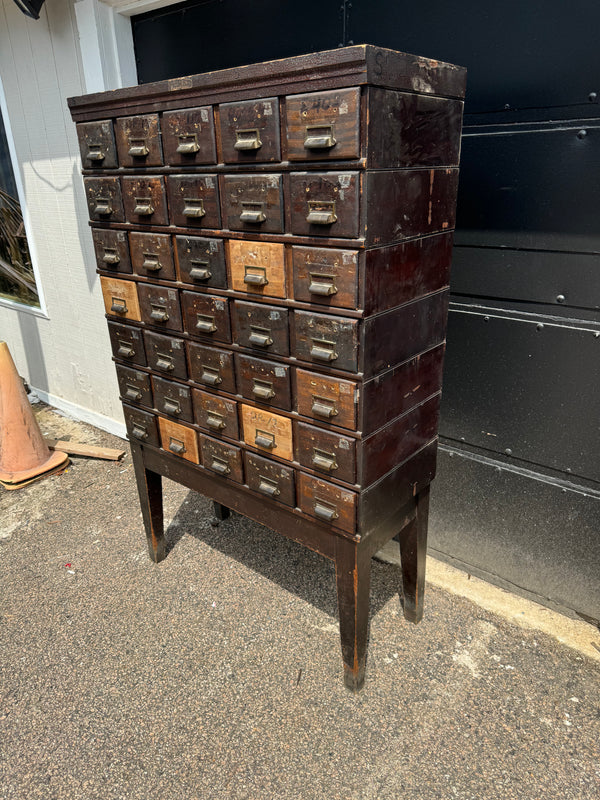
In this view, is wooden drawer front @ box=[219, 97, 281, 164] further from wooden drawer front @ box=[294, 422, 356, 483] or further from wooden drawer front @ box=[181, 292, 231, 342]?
wooden drawer front @ box=[294, 422, 356, 483]

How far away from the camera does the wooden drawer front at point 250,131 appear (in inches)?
72.9

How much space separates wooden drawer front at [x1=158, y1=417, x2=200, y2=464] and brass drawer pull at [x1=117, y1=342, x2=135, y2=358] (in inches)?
13.8

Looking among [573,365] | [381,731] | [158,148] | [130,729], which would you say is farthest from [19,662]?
[573,365]

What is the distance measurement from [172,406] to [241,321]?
0.68m

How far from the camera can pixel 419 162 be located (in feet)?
6.31

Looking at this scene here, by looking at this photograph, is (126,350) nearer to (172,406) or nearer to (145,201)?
(172,406)

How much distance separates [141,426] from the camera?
2.91 meters

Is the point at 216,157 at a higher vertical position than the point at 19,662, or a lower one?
higher

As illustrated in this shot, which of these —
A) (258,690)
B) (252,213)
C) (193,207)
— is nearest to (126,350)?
(193,207)

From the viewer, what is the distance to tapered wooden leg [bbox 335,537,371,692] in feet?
7.30

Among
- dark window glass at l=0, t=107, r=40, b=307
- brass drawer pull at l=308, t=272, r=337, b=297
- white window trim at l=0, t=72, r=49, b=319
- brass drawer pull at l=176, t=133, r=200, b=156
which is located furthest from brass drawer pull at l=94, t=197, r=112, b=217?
dark window glass at l=0, t=107, r=40, b=307

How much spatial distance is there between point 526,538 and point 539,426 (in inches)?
24.7

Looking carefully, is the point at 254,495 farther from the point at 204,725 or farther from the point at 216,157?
the point at 216,157

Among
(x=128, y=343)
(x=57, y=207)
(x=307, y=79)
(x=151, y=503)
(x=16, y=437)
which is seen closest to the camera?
(x=307, y=79)
